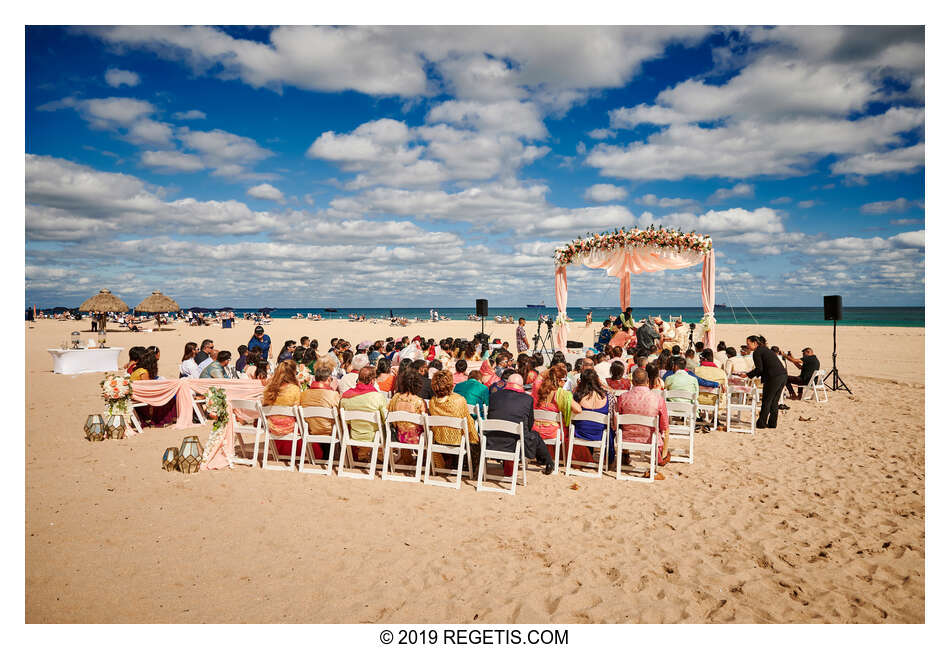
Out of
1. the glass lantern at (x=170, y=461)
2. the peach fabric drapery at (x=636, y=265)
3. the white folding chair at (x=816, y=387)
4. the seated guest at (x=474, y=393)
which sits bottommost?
the glass lantern at (x=170, y=461)

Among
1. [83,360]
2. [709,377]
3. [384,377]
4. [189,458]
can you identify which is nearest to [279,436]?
[189,458]

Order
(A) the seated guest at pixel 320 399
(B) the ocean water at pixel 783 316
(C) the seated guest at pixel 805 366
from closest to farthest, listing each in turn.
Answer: (A) the seated guest at pixel 320 399 → (C) the seated guest at pixel 805 366 → (B) the ocean water at pixel 783 316

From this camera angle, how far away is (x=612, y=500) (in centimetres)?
486

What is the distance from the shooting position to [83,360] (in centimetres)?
1347

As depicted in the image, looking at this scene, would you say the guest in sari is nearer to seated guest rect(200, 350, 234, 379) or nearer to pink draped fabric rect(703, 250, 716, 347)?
seated guest rect(200, 350, 234, 379)

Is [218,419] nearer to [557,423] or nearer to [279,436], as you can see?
[279,436]

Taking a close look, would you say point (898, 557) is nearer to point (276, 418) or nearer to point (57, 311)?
point (276, 418)

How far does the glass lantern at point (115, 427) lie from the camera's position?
6.80m

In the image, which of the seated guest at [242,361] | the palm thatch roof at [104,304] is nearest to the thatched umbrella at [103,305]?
the palm thatch roof at [104,304]

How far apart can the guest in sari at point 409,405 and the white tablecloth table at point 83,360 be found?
11.1m

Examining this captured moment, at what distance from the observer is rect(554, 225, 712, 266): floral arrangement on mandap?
12.1 m

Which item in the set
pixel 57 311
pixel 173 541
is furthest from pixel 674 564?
pixel 57 311

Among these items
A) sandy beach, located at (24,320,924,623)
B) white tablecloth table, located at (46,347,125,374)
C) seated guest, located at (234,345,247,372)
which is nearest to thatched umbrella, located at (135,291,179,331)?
white tablecloth table, located at (46,347,125,374)

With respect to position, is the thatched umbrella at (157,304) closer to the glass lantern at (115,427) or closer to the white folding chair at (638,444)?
the glass lantern at (115,427)
